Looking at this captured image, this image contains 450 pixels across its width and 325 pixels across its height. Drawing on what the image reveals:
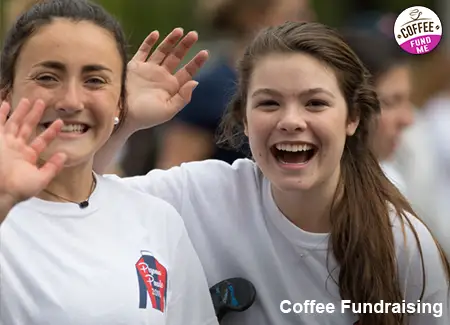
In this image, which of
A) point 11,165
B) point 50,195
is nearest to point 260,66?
point 50,195

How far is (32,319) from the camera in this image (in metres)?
1.92

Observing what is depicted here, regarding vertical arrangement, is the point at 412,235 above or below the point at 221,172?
below

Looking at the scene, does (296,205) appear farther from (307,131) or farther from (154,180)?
(154,180)

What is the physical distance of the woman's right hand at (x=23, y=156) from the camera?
6.05 ft

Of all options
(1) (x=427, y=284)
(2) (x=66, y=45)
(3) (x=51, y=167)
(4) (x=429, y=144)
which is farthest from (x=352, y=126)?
(4) (x=429, y=144)

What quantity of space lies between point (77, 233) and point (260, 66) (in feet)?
2.37

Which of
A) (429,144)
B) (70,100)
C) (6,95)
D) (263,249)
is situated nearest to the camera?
(70,100)

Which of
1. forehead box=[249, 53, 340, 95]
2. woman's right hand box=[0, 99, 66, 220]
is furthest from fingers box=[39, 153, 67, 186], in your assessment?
forehead box=[249, 53, 340, 95]

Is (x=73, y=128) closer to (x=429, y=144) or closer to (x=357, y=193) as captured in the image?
(x=357, y=193)

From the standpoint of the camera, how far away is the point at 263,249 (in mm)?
2514

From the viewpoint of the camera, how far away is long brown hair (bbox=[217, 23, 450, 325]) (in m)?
2.45

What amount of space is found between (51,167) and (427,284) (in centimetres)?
106

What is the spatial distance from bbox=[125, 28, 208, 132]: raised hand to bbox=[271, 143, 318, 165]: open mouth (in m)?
0.32

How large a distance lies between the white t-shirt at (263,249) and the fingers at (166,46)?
0.33m
